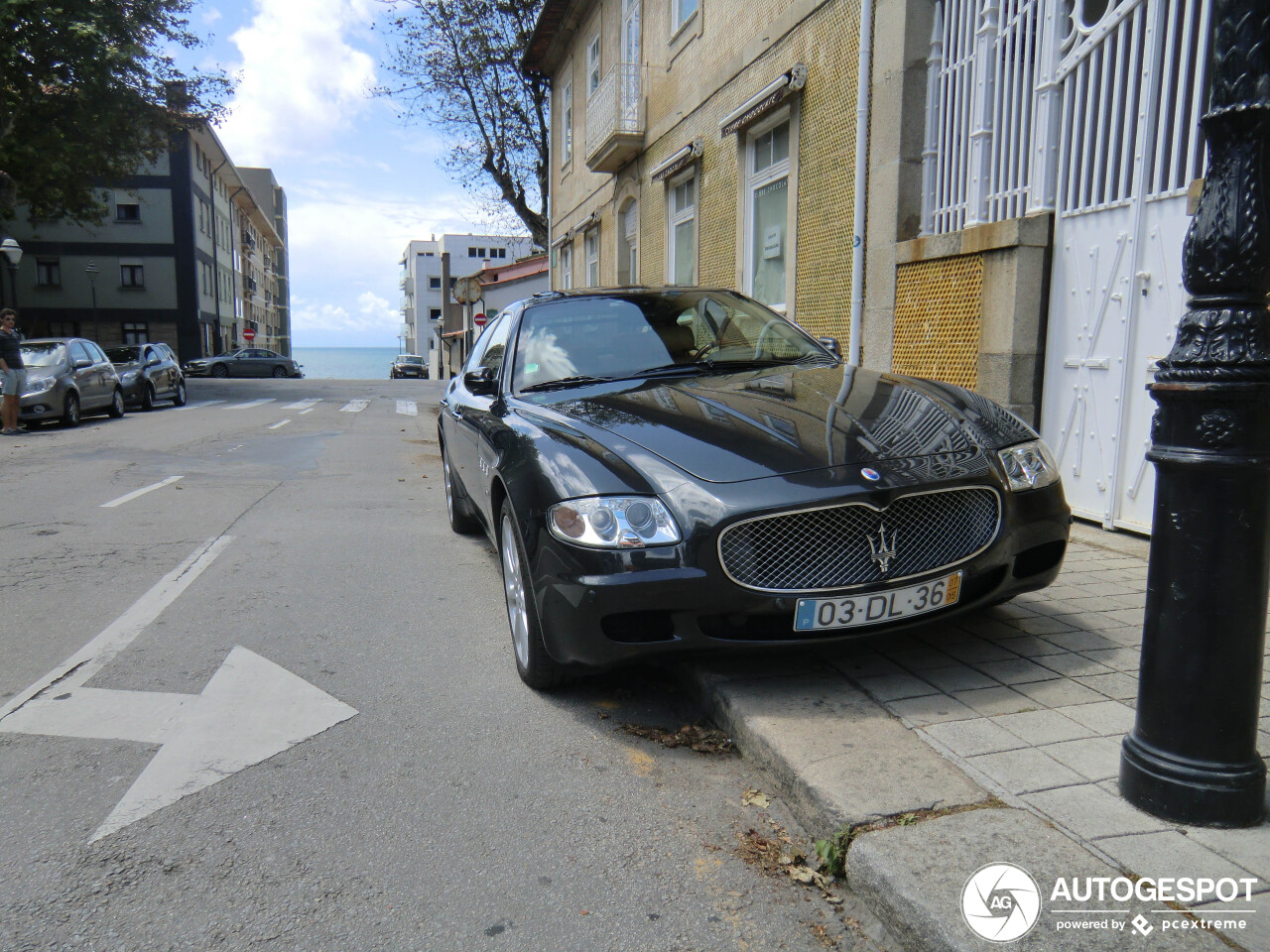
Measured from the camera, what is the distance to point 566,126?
22.8 m

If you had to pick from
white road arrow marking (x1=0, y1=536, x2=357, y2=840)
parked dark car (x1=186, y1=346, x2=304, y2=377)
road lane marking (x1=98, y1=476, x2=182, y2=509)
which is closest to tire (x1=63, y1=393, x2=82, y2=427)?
road lane marking (x1=98, y1=476, x2=182, y2=509)

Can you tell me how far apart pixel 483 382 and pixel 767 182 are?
7.45m

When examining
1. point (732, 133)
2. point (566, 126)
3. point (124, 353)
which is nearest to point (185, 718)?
point (732, 133)

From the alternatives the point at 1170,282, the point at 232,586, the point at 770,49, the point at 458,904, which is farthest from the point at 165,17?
the point at 458,904

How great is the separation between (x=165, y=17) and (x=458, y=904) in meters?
30.0

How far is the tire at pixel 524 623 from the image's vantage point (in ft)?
11.6

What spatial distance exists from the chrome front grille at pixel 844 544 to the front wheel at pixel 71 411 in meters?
16.1

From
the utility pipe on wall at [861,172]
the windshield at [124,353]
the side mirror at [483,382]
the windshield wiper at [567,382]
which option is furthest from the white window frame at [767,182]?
the windshield at [124,353]

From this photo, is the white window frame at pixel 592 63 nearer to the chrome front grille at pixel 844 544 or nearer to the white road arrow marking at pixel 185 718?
the white road arrow marking at pixel 185 718

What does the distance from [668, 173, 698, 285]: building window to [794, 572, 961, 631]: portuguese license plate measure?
10.8 m

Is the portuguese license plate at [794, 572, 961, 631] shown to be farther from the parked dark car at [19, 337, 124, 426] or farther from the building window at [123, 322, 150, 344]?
the building window at [123, 322, 150, 344]

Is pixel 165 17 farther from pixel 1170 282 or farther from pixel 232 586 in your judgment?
pixel 1170 282

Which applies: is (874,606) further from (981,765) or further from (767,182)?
(767,182)

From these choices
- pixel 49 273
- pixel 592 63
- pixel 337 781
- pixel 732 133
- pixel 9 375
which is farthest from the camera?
Result: pixel 49 273
